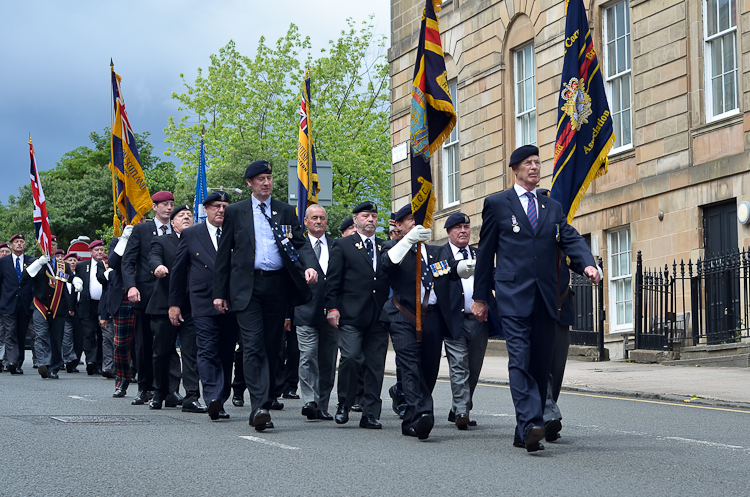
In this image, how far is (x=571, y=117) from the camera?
1082cm

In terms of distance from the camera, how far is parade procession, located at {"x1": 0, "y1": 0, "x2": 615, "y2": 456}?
792cm

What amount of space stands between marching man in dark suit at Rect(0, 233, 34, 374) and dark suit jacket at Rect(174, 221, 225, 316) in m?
7.41

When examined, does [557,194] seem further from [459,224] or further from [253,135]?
[253,135]

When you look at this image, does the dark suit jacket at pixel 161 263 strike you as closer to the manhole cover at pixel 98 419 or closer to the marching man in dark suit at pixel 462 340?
the manhole cover at pixel 98 419

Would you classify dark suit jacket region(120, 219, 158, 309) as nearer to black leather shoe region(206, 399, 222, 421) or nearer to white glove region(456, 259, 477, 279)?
black leather shoe region(206, 399, 222, 421)

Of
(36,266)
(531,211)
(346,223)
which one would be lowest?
(531,211)

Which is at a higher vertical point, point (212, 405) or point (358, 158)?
point (358, 158)

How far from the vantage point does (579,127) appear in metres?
10.7

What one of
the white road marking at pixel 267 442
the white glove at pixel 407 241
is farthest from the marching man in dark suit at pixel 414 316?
the white road marking at pixel 267 442

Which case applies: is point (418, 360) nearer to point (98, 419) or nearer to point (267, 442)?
point (267, 442)

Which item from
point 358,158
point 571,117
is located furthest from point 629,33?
point 358,158

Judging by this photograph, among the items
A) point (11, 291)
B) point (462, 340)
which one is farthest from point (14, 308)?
point (462, 340)

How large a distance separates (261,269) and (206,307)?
1055 mm

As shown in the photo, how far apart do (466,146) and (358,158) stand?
20434mm
